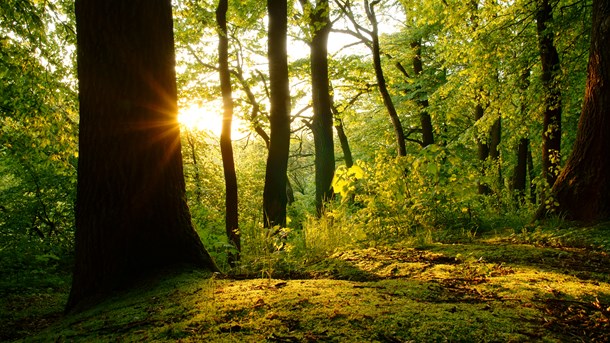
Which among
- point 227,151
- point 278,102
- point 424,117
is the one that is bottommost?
point 227,151

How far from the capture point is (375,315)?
1.77 m

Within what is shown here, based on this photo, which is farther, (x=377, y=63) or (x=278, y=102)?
(x=377, y=63)

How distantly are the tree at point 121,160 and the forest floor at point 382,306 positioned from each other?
1.07 feet

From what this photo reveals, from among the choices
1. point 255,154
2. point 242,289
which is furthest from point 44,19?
point 255,154

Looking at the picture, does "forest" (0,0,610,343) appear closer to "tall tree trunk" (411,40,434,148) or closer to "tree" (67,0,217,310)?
"tree" (67,0,217,310)

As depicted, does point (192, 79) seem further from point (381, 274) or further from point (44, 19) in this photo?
point (381, 274)

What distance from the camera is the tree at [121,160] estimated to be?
3.02m

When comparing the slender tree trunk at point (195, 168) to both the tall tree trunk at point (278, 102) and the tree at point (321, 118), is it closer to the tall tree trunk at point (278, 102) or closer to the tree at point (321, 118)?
the tree at point (321, 118)

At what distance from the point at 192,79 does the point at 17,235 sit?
28.9 feet

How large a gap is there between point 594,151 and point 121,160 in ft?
19.5

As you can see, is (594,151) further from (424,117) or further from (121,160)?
(424,117)

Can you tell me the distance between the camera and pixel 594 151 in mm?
5152

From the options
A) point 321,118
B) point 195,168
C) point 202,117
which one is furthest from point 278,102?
point 195,168

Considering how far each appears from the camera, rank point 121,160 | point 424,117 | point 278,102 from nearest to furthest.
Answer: point 121,160, point 278,102, point 424,117
